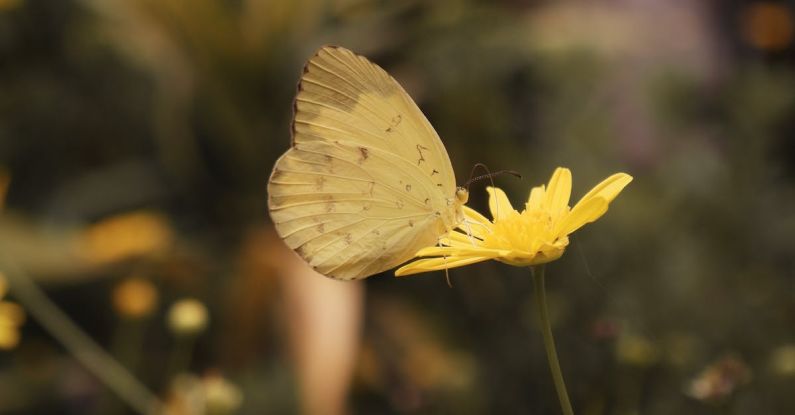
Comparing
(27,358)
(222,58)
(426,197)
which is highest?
(426,197)

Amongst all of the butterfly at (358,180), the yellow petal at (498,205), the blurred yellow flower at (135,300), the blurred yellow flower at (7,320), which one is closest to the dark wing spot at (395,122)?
the butterfly at (358,180)

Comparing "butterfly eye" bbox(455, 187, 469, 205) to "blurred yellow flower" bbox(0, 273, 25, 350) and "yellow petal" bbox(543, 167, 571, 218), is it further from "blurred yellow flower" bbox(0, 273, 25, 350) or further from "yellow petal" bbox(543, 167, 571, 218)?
"blurred yellow flower" bbox(0, 273, 25, 350)

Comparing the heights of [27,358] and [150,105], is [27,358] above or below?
below

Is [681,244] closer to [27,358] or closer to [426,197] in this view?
[426,197]

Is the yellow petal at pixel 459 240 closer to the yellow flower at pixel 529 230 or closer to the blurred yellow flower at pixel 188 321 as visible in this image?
the yellow flower at pixel 529 230

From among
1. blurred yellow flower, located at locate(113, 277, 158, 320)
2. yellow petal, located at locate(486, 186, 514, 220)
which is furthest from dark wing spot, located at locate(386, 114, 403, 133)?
blurred yellow flower, located at locate(113, 277, 158, 320)

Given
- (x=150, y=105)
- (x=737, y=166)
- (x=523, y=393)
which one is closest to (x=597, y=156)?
(x=737, y=166)

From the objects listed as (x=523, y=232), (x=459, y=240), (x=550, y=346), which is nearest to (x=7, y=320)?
(x=459, y=240)
